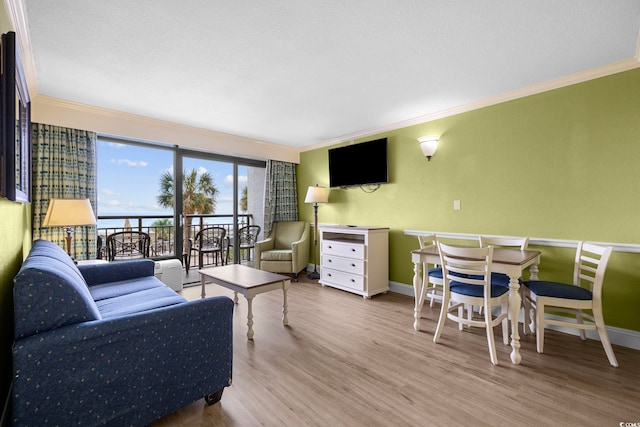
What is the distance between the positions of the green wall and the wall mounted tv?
217 millimetres

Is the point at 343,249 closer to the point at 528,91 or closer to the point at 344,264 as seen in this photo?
the point at 344,264

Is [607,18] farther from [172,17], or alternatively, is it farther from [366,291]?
[366,291]

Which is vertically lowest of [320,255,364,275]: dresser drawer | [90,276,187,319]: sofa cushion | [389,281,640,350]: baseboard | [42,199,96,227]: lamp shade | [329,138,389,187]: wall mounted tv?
[389,281,640,350]: baseboard

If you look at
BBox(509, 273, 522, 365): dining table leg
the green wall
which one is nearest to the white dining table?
BBox(509, 273, 522, 365): dining table leg

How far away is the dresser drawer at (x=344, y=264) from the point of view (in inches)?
151

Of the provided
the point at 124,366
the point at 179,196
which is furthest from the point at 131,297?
the point at 179,196

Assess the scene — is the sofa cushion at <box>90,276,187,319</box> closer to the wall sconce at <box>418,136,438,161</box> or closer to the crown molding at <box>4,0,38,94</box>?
the crown molding at <box>4,0,38,94</box>

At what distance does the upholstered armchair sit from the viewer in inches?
184

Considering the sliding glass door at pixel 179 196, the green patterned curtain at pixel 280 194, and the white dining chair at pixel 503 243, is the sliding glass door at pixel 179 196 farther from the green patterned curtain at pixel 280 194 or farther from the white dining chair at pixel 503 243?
the white dining chair at pixel 503 243

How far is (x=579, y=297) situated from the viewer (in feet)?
7.13

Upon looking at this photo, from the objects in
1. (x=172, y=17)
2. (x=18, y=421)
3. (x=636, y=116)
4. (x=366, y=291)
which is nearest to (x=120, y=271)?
(x=18, y=421)

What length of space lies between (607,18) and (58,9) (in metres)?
3.54

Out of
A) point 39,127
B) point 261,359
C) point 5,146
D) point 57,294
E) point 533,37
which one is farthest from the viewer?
point 39,127

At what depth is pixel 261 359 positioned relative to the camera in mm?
2217
